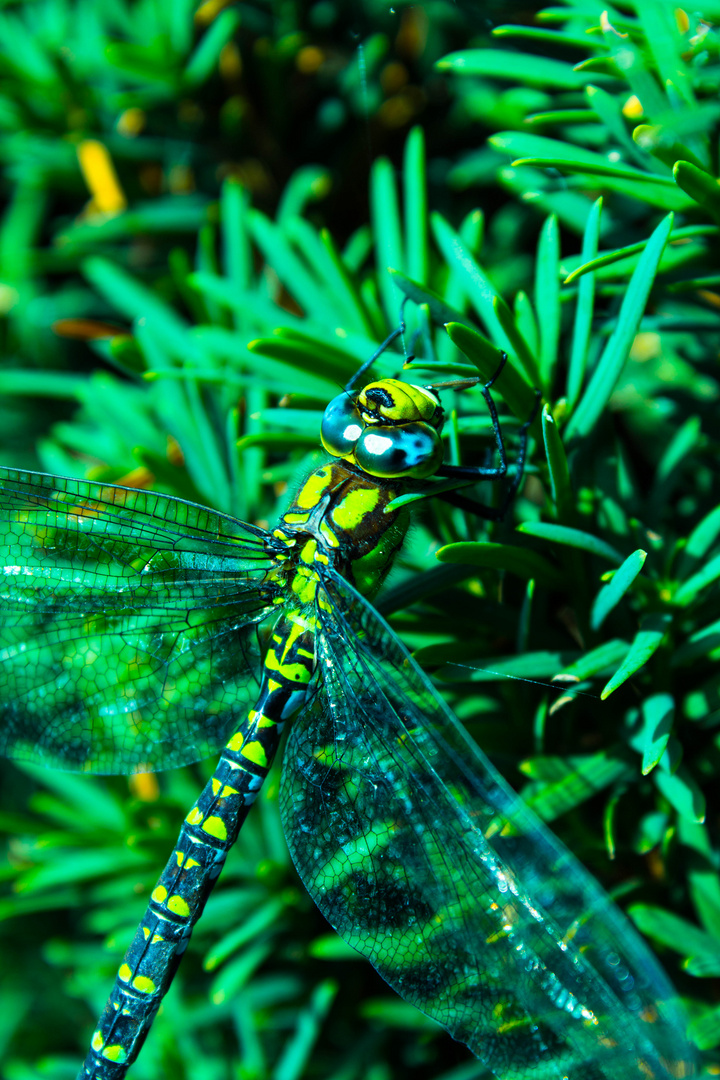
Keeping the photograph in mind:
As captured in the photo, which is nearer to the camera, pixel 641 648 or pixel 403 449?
pixel 641 648

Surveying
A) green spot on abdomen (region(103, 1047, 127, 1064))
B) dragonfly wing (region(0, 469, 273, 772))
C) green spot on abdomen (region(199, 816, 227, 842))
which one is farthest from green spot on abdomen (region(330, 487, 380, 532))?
green spot on abdomen (region(103, 1047, 127, 1064))

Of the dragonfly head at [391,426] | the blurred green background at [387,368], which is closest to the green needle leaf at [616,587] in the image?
the blurred green background at [387,368]

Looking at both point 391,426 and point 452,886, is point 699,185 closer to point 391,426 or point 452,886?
point 391,426

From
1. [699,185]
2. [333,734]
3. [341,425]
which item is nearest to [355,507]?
[341,425]

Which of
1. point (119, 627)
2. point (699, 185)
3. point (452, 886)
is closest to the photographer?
point (699, 185)

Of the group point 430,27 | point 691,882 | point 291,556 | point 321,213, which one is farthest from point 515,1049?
point 430,27

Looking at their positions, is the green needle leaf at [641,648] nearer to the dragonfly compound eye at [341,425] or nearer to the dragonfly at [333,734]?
the dragonfly at [333,734]

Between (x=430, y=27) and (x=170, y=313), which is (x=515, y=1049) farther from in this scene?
(x=430, y=27)
